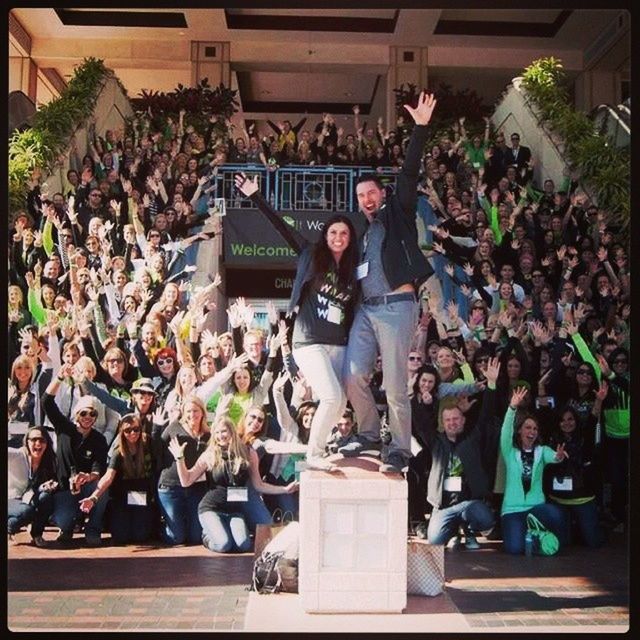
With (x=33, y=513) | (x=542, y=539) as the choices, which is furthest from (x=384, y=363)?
(x=33, y=513)

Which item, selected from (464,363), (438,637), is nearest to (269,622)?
(438,637)

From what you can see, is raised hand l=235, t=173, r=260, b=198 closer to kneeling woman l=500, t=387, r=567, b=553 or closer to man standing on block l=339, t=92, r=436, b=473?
man standing on block l=339, t=92, r=436, b=473

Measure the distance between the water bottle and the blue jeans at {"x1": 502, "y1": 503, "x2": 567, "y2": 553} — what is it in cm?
2

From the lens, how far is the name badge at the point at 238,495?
242 inches

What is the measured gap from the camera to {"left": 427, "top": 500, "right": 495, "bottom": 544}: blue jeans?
239 inches

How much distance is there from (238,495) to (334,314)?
1371mm

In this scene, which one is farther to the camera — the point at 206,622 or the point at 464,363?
the point at 464,363

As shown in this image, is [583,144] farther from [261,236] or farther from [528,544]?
[528,544]

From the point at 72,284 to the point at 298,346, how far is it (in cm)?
158

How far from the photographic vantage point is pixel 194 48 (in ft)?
20.2

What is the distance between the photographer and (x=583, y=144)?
21.9ft

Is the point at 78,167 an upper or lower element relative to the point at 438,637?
upper

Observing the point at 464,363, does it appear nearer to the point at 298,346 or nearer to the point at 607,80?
the point at 298,346

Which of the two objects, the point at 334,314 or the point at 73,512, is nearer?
the point at 334,314
